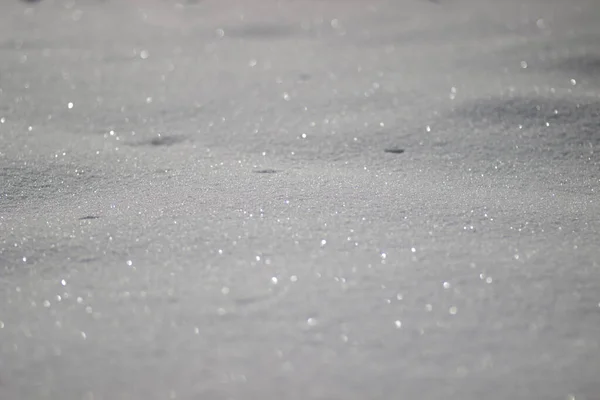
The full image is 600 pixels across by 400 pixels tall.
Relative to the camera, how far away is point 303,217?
37.8 inches

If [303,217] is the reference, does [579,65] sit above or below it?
above

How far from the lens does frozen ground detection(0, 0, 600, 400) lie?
0.66 m

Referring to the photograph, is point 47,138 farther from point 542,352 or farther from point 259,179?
point 542,352

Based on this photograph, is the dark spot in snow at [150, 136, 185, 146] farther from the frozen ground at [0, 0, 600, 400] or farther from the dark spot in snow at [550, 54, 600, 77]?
the dark spot in snow at [550, 54, 600, 77]

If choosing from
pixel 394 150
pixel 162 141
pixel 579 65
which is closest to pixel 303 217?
pixel 394 150

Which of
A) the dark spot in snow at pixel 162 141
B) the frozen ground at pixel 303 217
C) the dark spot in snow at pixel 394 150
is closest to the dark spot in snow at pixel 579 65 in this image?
the frozen ground at pixel 303 217

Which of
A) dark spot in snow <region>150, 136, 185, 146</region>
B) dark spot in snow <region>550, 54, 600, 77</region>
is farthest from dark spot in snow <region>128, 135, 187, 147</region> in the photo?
dark spot in snow <region>550, 54, 600, 77</region>

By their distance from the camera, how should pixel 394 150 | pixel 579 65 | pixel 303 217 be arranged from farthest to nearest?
pixel 579 65, pixel 394 150, pixel 303 217

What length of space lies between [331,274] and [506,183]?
17.4 inches

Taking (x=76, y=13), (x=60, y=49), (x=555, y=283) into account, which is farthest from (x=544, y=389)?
(x=76, y=13)

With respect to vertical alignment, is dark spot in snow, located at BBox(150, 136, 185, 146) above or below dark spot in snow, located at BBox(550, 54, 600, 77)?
below

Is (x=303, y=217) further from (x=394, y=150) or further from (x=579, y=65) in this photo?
(x=579, y=65)

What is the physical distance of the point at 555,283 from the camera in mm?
791

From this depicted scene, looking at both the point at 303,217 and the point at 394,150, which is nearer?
the point at 303,217
